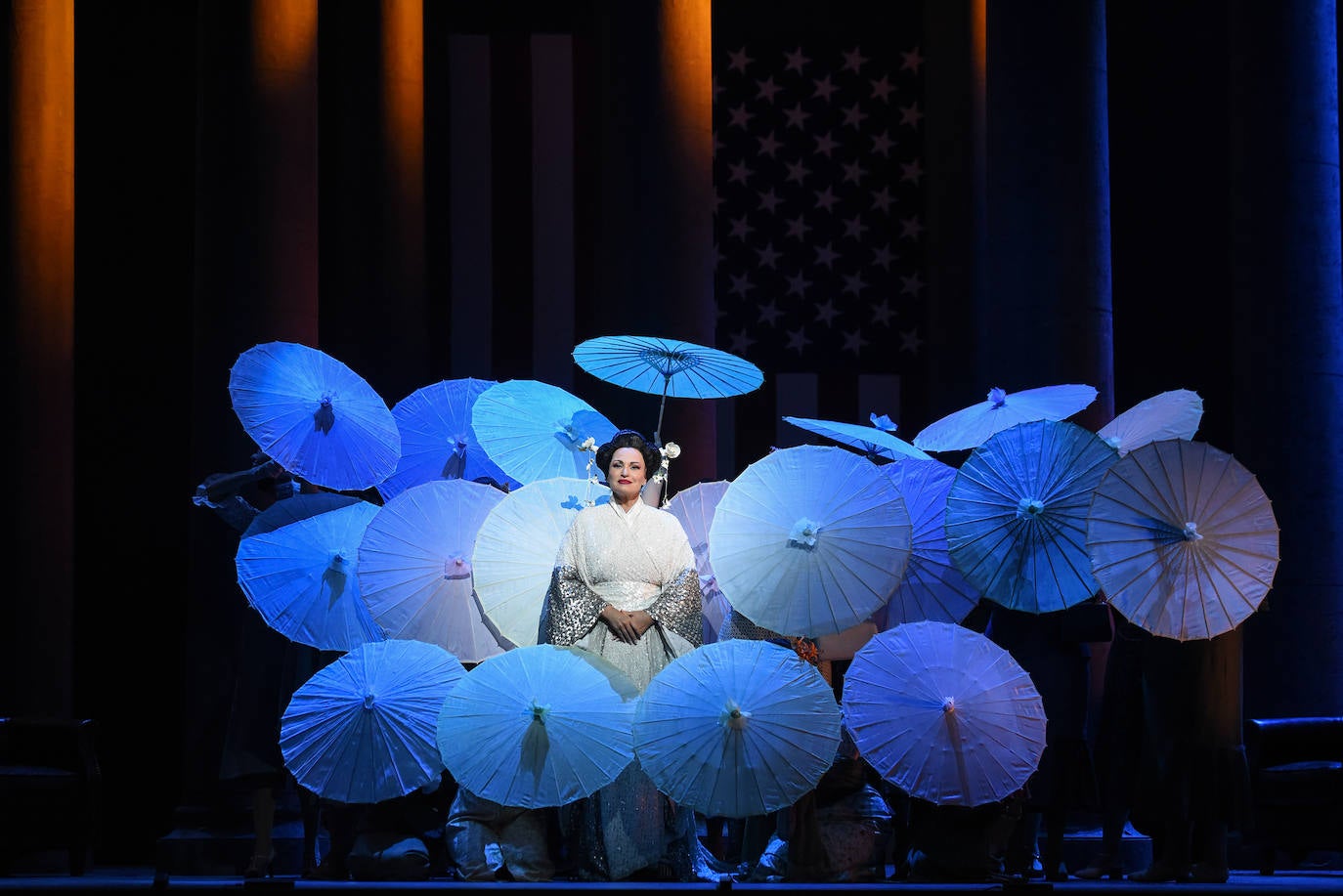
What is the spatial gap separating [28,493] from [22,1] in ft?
10.5

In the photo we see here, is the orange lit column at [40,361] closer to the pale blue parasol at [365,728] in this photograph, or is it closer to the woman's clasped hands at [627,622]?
the pale blue parasol at [365,728]

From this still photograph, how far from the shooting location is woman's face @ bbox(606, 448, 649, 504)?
25.5 feet

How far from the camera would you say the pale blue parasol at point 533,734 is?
7.12 meters

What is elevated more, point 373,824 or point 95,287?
point 95,287

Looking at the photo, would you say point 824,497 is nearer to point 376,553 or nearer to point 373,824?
point 376,553

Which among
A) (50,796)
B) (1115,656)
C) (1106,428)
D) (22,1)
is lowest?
(50,796)

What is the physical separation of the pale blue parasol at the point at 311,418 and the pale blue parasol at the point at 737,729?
200 centimetres

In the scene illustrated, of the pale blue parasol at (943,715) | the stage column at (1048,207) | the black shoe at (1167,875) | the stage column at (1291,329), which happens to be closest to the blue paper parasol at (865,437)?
the pale blue parasol at (943,715)

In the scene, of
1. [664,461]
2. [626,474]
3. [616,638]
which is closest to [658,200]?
[664,461]

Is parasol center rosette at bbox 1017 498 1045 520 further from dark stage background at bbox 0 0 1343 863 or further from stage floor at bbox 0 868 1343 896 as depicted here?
dark stage background at bbox 0 0 1343 863

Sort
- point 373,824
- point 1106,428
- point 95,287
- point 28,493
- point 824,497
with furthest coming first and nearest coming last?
point 95,287 < point 28,493 < point 1106,428 < point 373,824 < point 824,497

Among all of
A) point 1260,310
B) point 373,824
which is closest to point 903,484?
point 373,824

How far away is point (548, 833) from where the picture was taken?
304 inches

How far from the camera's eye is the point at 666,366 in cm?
828
